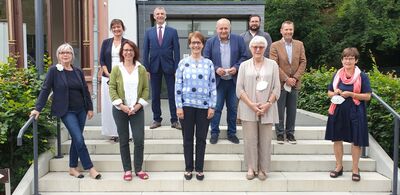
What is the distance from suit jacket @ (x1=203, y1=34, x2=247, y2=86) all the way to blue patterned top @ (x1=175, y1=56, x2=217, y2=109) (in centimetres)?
78

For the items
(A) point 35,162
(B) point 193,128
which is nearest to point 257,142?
(B) point 193,128

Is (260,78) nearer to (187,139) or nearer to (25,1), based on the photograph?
(187,139)

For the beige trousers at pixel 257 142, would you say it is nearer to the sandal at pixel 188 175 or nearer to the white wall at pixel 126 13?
the sandal at pixel 188 175

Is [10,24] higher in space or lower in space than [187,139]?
higher

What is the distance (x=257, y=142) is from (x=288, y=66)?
1.43 m

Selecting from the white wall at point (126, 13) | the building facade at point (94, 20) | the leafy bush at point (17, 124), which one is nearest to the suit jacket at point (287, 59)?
the leafy bush at point (17, 124)

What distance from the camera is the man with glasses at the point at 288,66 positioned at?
6.47 metres

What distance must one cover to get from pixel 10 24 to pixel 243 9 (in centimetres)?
828

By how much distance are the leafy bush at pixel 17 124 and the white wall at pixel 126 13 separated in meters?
7.21

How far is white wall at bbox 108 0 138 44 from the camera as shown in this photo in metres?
13.3

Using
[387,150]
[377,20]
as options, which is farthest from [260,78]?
[377,20]

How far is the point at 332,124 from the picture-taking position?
5762 millimetres

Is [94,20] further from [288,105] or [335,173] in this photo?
[335,173]

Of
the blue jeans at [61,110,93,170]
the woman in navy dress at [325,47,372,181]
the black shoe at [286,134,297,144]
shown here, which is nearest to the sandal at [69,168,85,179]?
the blue jeans at [61,110,93,170]
